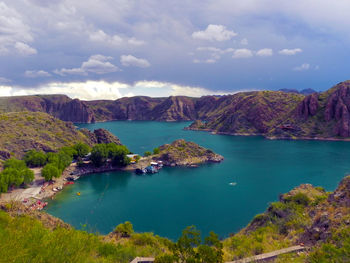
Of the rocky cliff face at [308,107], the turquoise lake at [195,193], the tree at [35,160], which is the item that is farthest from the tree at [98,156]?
the rocky cliff face at [308,107]

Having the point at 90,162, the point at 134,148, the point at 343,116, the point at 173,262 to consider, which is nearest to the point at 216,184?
the point at 90,162

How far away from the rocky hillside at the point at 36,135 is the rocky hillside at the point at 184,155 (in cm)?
3581

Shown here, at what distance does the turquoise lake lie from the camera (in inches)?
2037

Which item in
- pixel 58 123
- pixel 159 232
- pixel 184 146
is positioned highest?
pixel 58 123

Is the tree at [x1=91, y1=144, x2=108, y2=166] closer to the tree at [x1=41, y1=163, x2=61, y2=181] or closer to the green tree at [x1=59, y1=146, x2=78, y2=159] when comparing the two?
the green tree at [x1=59, y1=146, x2=78, y2=159]

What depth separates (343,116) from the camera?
162750mm

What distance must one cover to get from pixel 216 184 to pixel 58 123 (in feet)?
289

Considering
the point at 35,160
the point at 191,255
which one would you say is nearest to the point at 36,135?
the point at 35,160

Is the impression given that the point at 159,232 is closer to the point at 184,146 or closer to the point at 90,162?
the point at 90,162

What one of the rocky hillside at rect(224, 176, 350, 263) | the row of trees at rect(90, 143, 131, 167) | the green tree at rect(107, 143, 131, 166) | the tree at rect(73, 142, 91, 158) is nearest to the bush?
the rocky hillside at rect(224, 176, 350, 263)

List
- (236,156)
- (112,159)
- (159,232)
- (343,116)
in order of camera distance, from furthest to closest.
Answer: (343,116) → (236,156) → (112,159) → (159,232)

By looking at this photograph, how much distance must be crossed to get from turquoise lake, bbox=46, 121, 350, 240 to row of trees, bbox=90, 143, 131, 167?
18.3ft

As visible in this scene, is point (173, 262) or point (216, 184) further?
point (216, 184)

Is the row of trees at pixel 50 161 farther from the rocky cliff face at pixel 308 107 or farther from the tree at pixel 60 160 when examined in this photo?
the rocky cliff face at pixel 308 107
